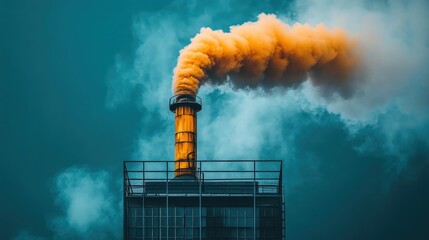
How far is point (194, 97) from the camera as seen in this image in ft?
277

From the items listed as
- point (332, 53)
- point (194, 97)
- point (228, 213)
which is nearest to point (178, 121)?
point (194, 97)

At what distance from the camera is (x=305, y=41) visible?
3460 inches

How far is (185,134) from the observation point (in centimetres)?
8312

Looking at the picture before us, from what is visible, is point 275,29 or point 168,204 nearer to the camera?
point 168,204

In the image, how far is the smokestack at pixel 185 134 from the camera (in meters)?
82.4

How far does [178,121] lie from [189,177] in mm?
4169

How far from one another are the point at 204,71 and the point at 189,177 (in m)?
7.81

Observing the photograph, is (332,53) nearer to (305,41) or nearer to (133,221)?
(305,41)

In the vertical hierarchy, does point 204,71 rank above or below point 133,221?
above

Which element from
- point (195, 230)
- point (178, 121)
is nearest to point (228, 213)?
point (195, 230)

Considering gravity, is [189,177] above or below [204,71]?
below

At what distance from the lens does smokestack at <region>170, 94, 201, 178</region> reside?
8238cm

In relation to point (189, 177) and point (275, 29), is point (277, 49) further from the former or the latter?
point (189, 177)

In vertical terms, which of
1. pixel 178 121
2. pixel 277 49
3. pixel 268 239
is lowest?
pixel 268 239
